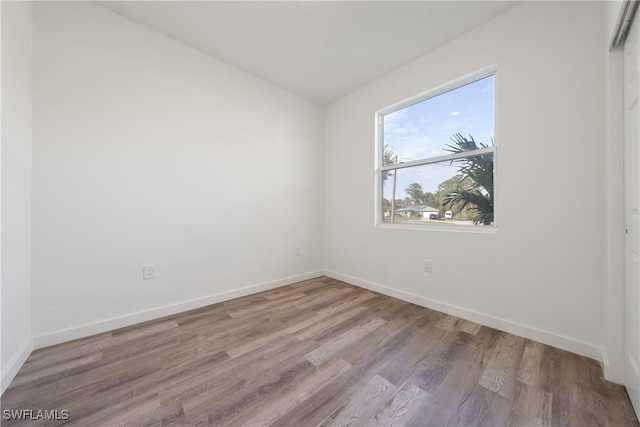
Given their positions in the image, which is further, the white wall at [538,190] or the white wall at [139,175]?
the white wall at [139,175]

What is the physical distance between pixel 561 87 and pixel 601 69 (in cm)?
19

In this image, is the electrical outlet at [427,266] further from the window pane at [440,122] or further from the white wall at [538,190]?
the window pane at [440,122]

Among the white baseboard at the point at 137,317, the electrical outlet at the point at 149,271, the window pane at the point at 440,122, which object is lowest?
the white baseboard at the point at 137,317

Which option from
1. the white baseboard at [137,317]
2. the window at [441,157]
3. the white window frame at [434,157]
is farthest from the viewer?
the window at [441,157]

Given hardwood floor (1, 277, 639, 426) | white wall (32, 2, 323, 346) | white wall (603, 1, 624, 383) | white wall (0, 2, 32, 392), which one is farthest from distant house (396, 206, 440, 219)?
white wall (0, 2, 32, 392)

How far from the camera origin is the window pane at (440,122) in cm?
212

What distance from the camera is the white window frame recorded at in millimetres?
2004

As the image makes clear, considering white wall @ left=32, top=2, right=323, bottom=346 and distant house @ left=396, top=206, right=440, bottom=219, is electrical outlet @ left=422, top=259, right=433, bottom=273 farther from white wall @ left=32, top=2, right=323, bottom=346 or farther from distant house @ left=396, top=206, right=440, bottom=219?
white wall @ left=32, top=2, right=323, bottom=346

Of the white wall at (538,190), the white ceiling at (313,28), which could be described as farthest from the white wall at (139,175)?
the white wall at (538,190)

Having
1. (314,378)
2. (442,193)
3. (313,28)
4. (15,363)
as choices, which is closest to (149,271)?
(15,363)

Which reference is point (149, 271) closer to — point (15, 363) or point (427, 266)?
point (15, 363)

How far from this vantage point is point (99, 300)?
6.04 feet

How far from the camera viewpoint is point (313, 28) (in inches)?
82.0

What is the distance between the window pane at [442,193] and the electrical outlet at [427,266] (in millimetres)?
419
